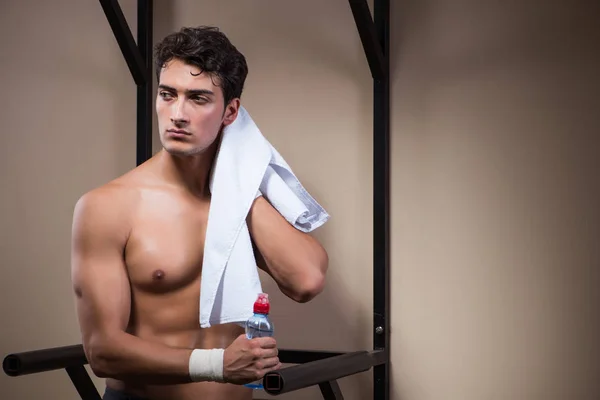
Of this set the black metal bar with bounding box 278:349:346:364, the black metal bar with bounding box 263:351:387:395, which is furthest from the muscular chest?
the black metal bar with bounding box 278:349:346:364

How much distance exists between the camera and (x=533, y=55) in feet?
7.55

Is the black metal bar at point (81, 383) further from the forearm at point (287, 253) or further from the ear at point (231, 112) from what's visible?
the ear at point (231, 112)

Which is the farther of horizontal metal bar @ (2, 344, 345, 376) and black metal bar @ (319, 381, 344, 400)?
black metal bar @ (319, 381, 344, 400)

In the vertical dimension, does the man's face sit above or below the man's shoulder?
above

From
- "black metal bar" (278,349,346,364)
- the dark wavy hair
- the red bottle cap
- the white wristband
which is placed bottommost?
"black metal bar" (278,349,346,364)

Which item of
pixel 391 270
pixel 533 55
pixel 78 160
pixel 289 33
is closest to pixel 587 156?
pixel 533 55

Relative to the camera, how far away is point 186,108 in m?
1.91

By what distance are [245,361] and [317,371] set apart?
0.17 m

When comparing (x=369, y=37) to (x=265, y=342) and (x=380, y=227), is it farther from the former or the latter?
(x=265, y=342)

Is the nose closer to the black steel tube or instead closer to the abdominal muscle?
the abdominal muscle

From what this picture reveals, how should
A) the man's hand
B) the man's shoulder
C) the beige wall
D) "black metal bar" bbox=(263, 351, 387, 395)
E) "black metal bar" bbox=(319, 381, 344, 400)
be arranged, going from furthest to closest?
the beige wall → "black metal bar" bbox=(319, 381, 344, 400) → the man's shoulder → the man's hand → "black metal bar" bbox=(263, 351, 387, 395)

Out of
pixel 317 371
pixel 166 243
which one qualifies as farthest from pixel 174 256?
pixel 317 371

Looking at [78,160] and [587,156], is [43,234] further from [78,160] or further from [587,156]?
[587,156]

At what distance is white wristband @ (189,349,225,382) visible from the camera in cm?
176
